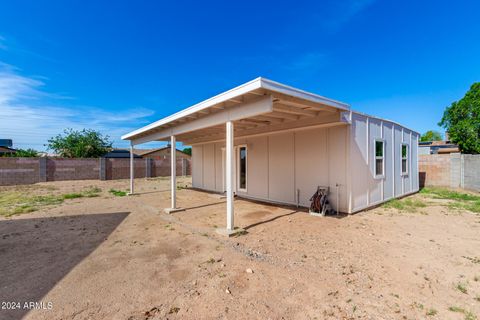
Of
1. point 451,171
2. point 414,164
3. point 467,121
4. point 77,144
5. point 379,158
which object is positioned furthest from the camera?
point 77,144

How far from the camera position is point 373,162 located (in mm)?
6645

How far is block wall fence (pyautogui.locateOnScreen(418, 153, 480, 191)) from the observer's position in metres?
9.89

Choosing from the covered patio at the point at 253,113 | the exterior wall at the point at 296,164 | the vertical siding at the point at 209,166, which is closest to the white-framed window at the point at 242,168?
the exterior wall at the point at 296,164

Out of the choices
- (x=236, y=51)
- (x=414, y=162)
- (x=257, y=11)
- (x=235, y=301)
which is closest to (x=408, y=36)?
(x=414, y=162)

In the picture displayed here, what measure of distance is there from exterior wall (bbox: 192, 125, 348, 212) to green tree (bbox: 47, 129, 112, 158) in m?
18.7

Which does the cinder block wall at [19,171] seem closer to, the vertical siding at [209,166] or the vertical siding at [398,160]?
the vertical siding at [209,166]

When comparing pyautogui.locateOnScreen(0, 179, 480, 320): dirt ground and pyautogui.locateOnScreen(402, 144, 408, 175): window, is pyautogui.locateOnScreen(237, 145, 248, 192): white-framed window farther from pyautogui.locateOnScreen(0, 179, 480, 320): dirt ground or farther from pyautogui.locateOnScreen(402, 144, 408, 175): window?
pyautogui.locateOnScreen(402, 144, 408, 175): window

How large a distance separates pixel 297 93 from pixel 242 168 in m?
5.39

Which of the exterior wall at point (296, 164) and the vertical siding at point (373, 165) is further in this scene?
the vertical siding at point (373, 165)

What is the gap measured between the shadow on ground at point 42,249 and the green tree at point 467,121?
2134 cm

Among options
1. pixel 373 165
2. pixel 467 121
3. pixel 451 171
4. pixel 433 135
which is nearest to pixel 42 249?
pixel 373 165

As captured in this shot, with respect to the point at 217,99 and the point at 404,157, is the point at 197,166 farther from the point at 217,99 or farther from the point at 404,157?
the point at 404,157

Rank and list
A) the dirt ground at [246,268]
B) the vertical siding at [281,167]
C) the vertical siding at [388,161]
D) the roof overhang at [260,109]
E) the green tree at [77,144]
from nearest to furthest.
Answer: the dirt ground at [246,268], the roof overhang at [260,109], the vertical siding at [281,167], the vertical siding at [388,161], the green tree at [77,144]

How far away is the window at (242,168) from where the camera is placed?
8.71 meters
